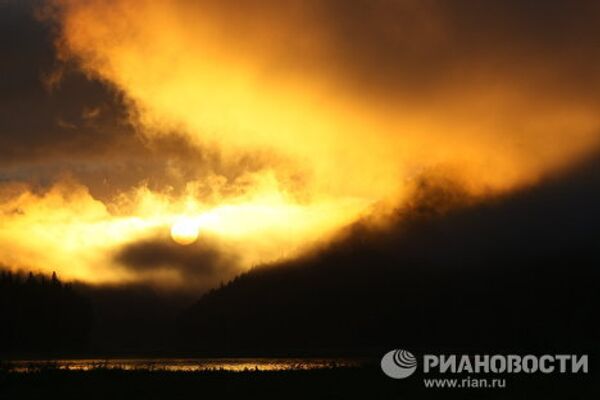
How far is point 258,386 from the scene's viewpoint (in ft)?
182

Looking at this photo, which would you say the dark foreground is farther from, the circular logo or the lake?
the lake

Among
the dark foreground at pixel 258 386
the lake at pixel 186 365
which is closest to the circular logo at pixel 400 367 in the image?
the dark foreground at pixel 258 386

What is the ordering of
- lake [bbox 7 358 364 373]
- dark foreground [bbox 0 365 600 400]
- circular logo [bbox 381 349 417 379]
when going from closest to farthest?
dark foreground [bbox 0 365 600 400], circular logo [bbox 381 349 417 379], lake [bbox 7 358 364 373]

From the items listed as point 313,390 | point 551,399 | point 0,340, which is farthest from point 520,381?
point 0,340

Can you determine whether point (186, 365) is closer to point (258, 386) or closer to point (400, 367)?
point (400, 367)

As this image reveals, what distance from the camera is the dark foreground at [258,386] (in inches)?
1981

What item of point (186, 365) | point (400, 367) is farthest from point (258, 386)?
point (186, 365)

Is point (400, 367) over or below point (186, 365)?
below

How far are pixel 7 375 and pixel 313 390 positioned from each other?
77.5 feet

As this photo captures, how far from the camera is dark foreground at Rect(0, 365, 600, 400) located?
50.3 meters

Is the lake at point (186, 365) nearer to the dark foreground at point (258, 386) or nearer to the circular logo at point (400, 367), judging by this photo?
the circular logo at point (400, 367)

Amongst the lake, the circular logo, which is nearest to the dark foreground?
the circular logo

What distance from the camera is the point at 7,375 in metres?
62.4

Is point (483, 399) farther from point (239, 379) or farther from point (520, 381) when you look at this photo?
point (239, 379)
